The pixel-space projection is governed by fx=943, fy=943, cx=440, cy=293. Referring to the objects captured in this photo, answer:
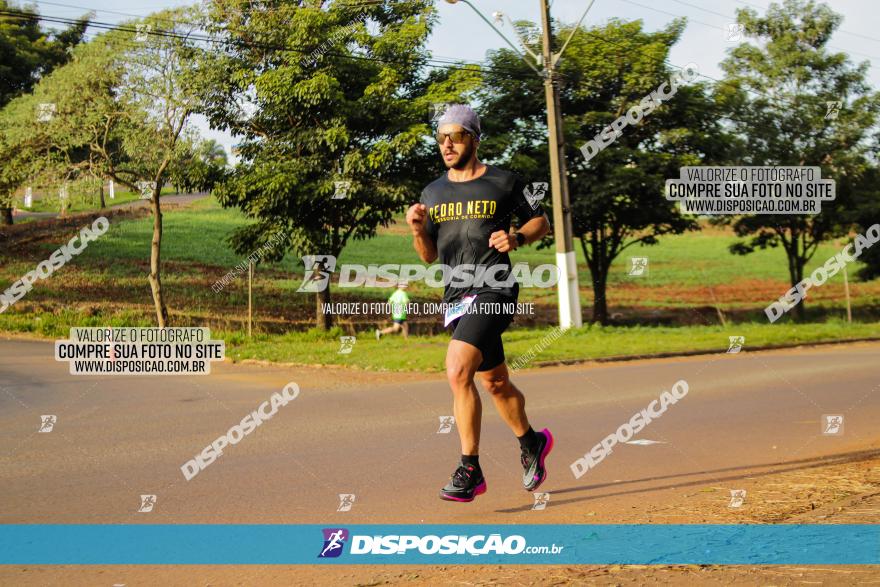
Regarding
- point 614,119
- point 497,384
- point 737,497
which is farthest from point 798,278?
point 497,384

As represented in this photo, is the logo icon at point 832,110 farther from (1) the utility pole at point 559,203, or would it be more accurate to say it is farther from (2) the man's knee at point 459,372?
(2) the man's knee at point 459,372

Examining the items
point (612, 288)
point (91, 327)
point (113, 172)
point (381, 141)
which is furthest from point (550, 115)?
point (612, 288)

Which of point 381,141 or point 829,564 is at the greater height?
point 381,141

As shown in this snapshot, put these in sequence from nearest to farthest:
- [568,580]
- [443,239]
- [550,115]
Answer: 1. [568,580]
2. [443,239]
3. [550,115]

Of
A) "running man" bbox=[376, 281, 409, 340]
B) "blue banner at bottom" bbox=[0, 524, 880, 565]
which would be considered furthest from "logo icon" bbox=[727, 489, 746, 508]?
"running man" bbox=[376, 281, 409, 340]

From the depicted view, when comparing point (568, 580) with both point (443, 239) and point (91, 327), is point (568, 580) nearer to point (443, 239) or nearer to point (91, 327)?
point (443, 239)

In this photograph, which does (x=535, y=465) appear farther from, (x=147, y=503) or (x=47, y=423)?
(x=47, y=423)

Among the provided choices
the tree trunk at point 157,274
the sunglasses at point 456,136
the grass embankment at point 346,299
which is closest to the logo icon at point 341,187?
the grass embankment at point 346,299

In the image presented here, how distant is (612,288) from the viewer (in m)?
45.6

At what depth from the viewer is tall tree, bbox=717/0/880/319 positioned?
33312 mm

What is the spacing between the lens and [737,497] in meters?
5.75

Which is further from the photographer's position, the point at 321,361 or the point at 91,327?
the point at 91,327

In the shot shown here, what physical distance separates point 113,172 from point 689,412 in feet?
51.3

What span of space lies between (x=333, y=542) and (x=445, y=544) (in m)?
0.56
